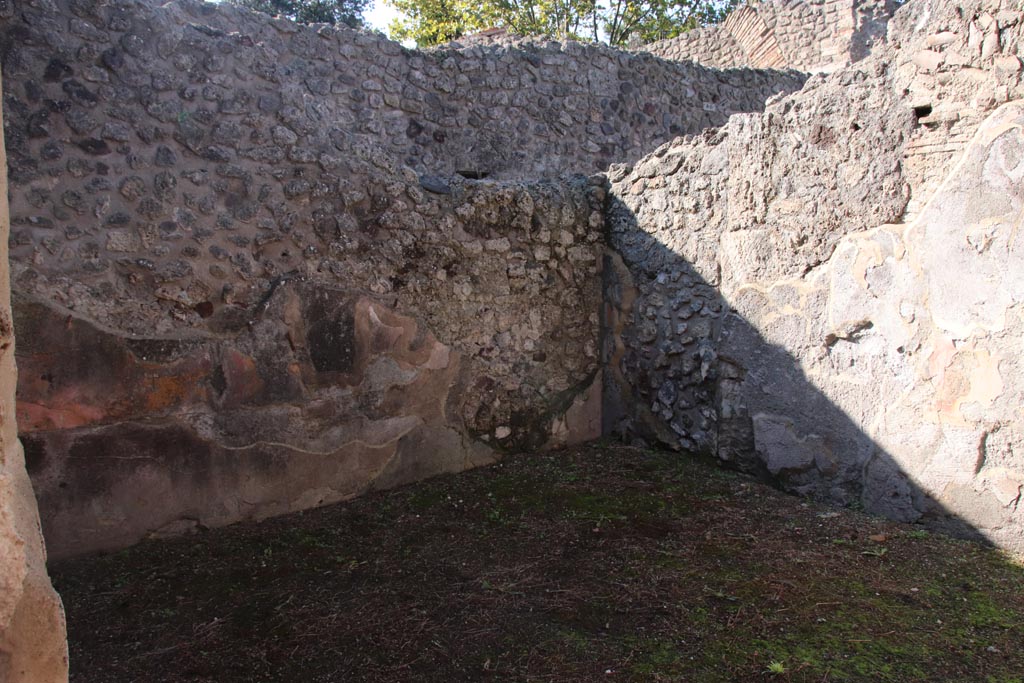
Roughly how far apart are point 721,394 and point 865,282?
0.93 meters

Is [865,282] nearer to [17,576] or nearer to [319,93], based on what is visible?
[17,576]

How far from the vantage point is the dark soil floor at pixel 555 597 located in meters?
2.30

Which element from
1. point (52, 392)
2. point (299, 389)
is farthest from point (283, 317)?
point (52, 392)

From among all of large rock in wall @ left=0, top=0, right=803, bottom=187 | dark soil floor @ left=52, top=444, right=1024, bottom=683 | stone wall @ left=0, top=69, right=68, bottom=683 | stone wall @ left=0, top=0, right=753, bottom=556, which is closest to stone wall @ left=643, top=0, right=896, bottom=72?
large rock in wall @ left=0, top=0, right=803, bottom=187

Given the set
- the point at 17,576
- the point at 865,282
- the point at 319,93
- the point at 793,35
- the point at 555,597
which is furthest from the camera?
the point at 793,35

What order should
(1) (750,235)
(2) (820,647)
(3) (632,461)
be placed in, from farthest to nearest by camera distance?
(3) (632,461) → (1) (750,235) → (2) (820,647)

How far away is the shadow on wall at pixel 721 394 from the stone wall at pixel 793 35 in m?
6.36

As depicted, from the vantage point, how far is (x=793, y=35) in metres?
9.98

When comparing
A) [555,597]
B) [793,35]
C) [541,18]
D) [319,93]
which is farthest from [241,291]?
[541,18]

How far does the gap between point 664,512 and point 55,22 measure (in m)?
3.14

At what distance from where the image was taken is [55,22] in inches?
121

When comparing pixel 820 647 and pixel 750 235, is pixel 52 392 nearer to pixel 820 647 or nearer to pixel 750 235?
pixel 820 647

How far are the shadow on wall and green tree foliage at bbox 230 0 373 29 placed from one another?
18376 millimetres

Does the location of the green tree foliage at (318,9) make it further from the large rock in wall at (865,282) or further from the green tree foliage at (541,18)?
the large rock in wall at (865,282)
